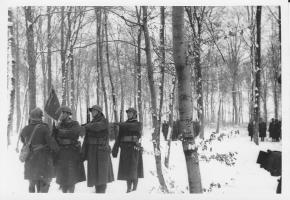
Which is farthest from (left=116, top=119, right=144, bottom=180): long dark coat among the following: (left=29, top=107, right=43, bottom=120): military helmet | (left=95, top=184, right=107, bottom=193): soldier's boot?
(left=29, top=107, right=43, bottom=120): military helmet

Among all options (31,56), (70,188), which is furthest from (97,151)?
(31,56)

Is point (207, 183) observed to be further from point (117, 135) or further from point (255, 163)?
point (255, 163)

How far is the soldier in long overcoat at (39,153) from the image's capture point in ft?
20.6

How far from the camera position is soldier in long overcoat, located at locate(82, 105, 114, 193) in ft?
21.5

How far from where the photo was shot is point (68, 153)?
6484 millimetres

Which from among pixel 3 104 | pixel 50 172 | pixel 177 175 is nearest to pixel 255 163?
pixel 177 175

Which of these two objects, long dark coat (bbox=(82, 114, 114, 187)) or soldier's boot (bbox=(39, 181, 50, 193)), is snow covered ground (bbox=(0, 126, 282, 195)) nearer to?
soldier's boot (bbox=(39, 181, 50, 193))

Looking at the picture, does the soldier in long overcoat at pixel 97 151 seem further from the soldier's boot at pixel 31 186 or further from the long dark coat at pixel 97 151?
the soldier's boot at pixel 31 186

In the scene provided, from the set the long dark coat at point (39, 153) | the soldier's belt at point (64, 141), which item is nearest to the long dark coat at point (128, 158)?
the soldier's belt at point (64, 141)

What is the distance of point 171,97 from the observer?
1058cm

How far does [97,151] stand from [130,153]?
869 mm

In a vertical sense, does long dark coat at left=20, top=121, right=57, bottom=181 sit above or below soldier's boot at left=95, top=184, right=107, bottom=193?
above

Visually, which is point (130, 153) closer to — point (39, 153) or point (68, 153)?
point (68, 153)

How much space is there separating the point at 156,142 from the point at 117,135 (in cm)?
121
